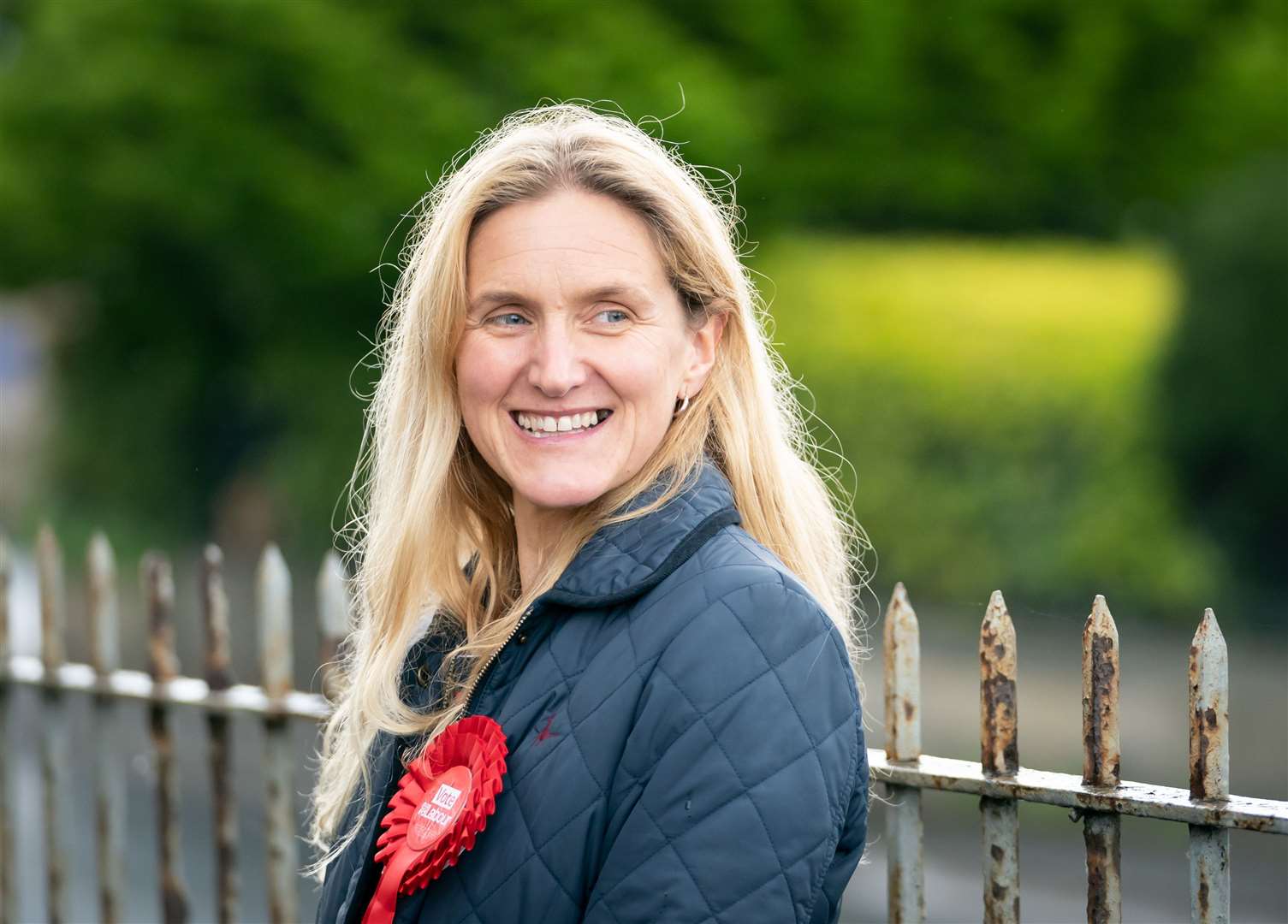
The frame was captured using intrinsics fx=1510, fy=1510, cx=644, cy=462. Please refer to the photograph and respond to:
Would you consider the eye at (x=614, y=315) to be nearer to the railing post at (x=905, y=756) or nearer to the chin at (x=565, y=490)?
the chin at (x=565, y=490)

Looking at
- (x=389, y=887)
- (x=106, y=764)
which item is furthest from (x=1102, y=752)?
(x=106, y=764)

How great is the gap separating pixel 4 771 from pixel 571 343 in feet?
9.77

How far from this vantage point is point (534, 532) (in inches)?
86.8

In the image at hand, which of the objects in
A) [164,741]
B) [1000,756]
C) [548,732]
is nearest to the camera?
[548,732]

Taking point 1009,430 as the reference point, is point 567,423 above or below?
below

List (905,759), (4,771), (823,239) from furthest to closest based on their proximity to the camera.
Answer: (823,239) → (4,771) → (905,759)

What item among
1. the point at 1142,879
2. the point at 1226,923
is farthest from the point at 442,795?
the point at 1142,879

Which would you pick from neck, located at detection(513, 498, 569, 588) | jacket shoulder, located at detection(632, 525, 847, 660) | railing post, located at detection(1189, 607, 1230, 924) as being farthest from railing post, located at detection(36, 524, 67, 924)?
railing post, located at detection(1189, 607, 1230, 924)

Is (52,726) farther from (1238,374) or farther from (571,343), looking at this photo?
(1238,374)

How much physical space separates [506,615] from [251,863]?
22.1 feet

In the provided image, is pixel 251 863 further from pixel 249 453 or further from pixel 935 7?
pixel 935 7

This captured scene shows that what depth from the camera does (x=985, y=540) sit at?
12.7 meters

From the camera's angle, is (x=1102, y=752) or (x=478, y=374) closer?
(x=478, y=374)

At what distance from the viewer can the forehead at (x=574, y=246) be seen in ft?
6.59
